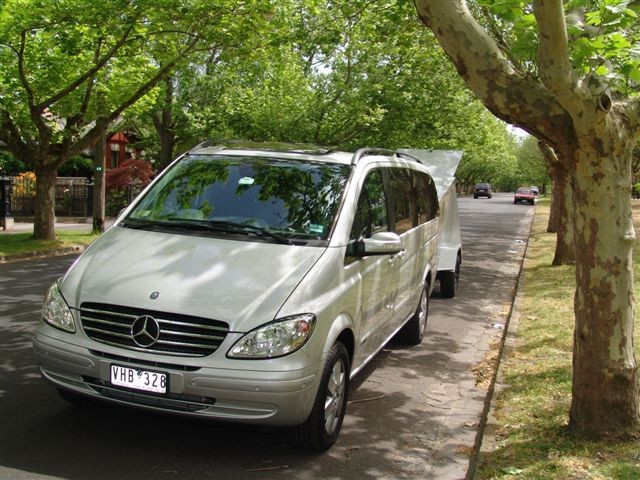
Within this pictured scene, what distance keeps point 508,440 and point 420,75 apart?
17.5m

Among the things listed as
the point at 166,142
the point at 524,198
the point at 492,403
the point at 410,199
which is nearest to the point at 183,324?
the point at 492,403

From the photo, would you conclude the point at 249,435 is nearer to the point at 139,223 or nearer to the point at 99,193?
the point at 139,223

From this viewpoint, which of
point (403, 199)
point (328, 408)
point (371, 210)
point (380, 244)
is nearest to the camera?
point (328, 408)

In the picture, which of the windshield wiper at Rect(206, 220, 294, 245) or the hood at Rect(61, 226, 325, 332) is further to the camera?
the windshield wiper at Rect(206, 220, 294, 245)

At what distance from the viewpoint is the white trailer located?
10.6 meters

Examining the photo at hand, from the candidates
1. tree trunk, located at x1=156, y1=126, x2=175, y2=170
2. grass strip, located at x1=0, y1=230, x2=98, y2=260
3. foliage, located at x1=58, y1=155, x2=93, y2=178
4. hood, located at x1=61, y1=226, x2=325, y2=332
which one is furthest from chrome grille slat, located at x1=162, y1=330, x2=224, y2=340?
foliage, located at x1=58, y1=155, x2=93, y2=178

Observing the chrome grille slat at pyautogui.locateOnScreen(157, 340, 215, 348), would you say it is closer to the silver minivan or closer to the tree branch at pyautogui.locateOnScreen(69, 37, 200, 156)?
the silver minivan

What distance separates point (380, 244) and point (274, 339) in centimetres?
136

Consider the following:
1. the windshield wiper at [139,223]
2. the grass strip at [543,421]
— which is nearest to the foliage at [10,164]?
the grass strip at [543,421]

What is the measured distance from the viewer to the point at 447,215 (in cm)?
1106

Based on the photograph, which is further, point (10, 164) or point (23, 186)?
point (10, 164)

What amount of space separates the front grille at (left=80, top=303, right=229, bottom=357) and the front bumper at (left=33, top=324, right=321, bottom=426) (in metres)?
0.07

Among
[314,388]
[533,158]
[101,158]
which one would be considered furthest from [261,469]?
A: [533,158]

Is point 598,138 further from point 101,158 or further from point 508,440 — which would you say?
point 101,158
